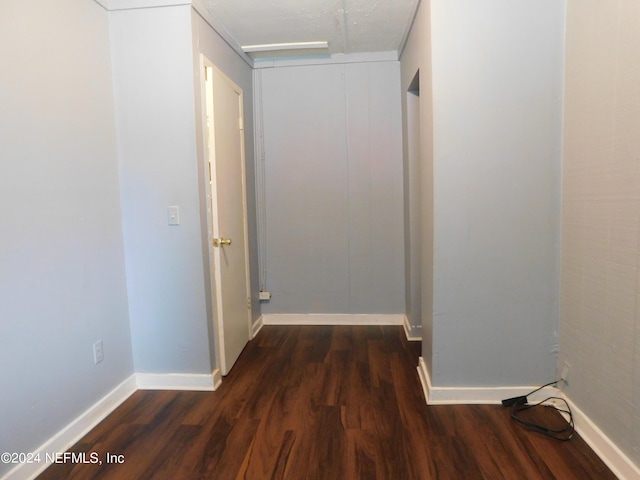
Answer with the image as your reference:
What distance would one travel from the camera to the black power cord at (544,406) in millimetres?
1874

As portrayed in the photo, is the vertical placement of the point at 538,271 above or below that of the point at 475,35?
below

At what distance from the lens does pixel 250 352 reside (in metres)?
3.03

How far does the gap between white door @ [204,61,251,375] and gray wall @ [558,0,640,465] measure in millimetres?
2009

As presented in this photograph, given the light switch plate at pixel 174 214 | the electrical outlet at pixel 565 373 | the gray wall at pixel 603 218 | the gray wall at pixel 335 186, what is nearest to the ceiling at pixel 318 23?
the gray wall at pixel 335 186

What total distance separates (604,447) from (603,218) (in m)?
1.00

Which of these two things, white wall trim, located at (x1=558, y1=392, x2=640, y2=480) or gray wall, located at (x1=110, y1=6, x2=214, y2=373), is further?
gray wall, located at (x1=110, y1=6, x2=214, y2=373)

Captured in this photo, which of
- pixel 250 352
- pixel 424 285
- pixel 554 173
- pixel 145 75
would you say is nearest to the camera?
pixel 554 173

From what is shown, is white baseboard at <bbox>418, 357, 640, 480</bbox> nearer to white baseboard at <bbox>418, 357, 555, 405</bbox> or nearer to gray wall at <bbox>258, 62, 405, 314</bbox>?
white baseboard at <bbox>418, 357, 555, 405</bbox>

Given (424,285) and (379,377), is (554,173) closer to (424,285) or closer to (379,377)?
(424,285)

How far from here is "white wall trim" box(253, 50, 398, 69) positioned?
3.36m

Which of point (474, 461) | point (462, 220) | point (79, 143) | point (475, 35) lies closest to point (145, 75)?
point (79, 143)

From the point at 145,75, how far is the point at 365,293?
242cm

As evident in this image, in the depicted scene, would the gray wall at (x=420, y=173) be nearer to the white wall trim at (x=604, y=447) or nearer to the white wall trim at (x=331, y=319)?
Result: the white wall trim at (x=331, y=319)

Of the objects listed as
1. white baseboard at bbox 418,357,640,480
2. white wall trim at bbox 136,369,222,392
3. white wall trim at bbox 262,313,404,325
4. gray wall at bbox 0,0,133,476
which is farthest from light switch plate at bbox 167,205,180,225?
white baseboard at bbox 418,357,640,480
